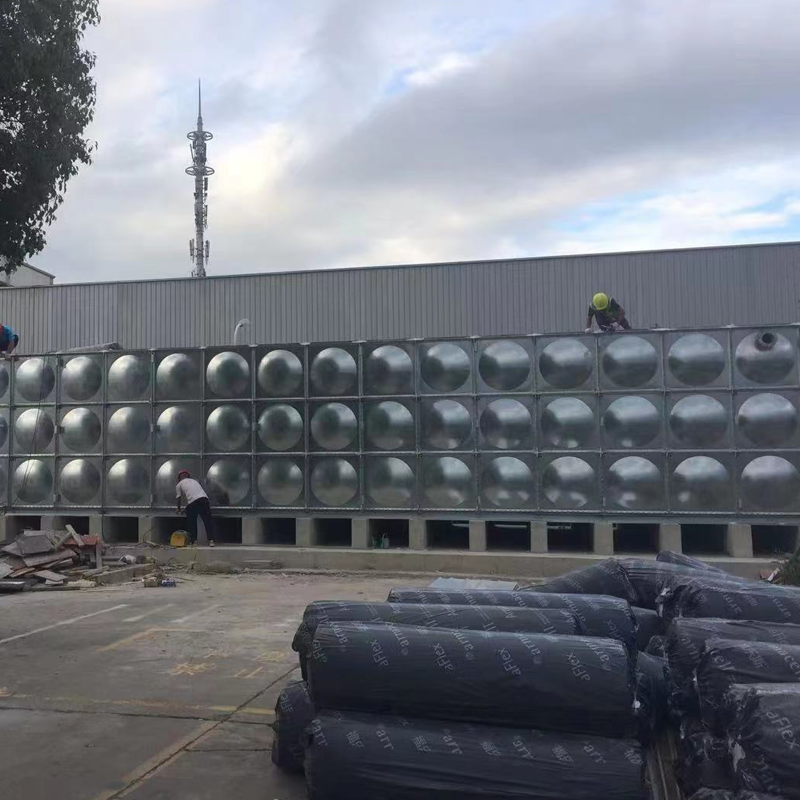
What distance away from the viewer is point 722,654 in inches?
139

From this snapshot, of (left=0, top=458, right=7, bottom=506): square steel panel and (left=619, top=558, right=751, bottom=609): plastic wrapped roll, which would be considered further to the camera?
(left=0, top=458, right=7, bottom=506): square steel panel

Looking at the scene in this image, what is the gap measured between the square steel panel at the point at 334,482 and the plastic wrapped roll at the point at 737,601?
7202 mm

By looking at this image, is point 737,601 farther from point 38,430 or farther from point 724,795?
point 38,430

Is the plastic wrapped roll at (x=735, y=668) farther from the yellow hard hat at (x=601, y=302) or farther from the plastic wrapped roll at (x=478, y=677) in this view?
the yellow hard hat at (x=601, y=302)

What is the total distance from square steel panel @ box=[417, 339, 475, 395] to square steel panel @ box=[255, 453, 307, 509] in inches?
84.2

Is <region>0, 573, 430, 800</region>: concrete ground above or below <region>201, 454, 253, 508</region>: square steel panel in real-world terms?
below

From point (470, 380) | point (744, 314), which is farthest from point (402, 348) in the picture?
point (744, 314)

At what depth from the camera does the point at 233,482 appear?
11883mm

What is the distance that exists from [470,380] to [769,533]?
4487 millimetres

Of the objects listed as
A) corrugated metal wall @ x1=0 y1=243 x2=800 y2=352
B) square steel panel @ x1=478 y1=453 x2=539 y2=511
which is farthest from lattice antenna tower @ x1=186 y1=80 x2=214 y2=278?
Result: square steel panel @ x1=478 y1=453 x2=539 y2=511

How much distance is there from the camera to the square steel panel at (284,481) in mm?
11672

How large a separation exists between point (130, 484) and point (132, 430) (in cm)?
83

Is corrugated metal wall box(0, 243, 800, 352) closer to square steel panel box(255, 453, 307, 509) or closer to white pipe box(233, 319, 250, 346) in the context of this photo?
white pipe box(233, 319, 250, 346)

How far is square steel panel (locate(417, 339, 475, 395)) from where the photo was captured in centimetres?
1116
